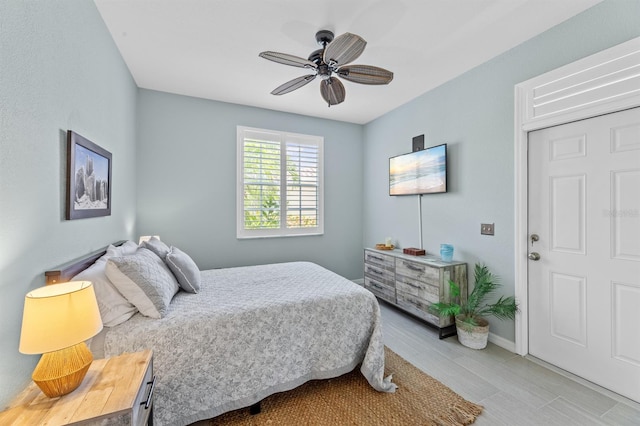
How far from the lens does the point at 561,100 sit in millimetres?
2201

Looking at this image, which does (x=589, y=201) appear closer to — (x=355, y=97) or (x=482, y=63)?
(x=482, y=63)

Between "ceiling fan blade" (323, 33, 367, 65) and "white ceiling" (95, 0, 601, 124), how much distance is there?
0.36 meters

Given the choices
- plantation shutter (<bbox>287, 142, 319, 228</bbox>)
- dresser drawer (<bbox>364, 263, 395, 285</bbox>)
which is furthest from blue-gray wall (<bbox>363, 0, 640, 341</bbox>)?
plantation shutter (<bbox>287, 142, 319, 228</bbox>)

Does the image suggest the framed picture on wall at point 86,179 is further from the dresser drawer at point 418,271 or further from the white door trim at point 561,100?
the white door trim at point 561,100

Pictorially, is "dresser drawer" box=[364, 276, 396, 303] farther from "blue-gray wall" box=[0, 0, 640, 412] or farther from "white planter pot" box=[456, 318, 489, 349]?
"white planter pot" box=[456, 318, 489, 349]

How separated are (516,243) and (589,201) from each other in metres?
0.62

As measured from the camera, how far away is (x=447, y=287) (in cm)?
282

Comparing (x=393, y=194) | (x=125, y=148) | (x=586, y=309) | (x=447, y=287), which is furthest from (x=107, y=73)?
(x=586, y=309)

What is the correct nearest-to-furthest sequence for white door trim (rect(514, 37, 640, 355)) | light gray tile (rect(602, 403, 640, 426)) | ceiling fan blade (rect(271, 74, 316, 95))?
light gray tile (rect(602, 403, 640, 426))
white door trim (rect(514, 37, 640, 355))
ceiling fan blade (rect(271, 74, 316, 95))

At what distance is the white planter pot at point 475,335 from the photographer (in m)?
2.59

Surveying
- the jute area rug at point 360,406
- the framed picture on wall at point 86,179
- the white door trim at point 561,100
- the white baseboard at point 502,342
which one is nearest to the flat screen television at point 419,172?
the white door trim at point 561,100

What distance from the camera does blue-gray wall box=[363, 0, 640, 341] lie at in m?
2.06

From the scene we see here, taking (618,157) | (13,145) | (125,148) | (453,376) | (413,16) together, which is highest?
(413,16)

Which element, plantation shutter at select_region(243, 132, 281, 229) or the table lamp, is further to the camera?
plantation shutter at select_region(243, 132, 281, 229)
